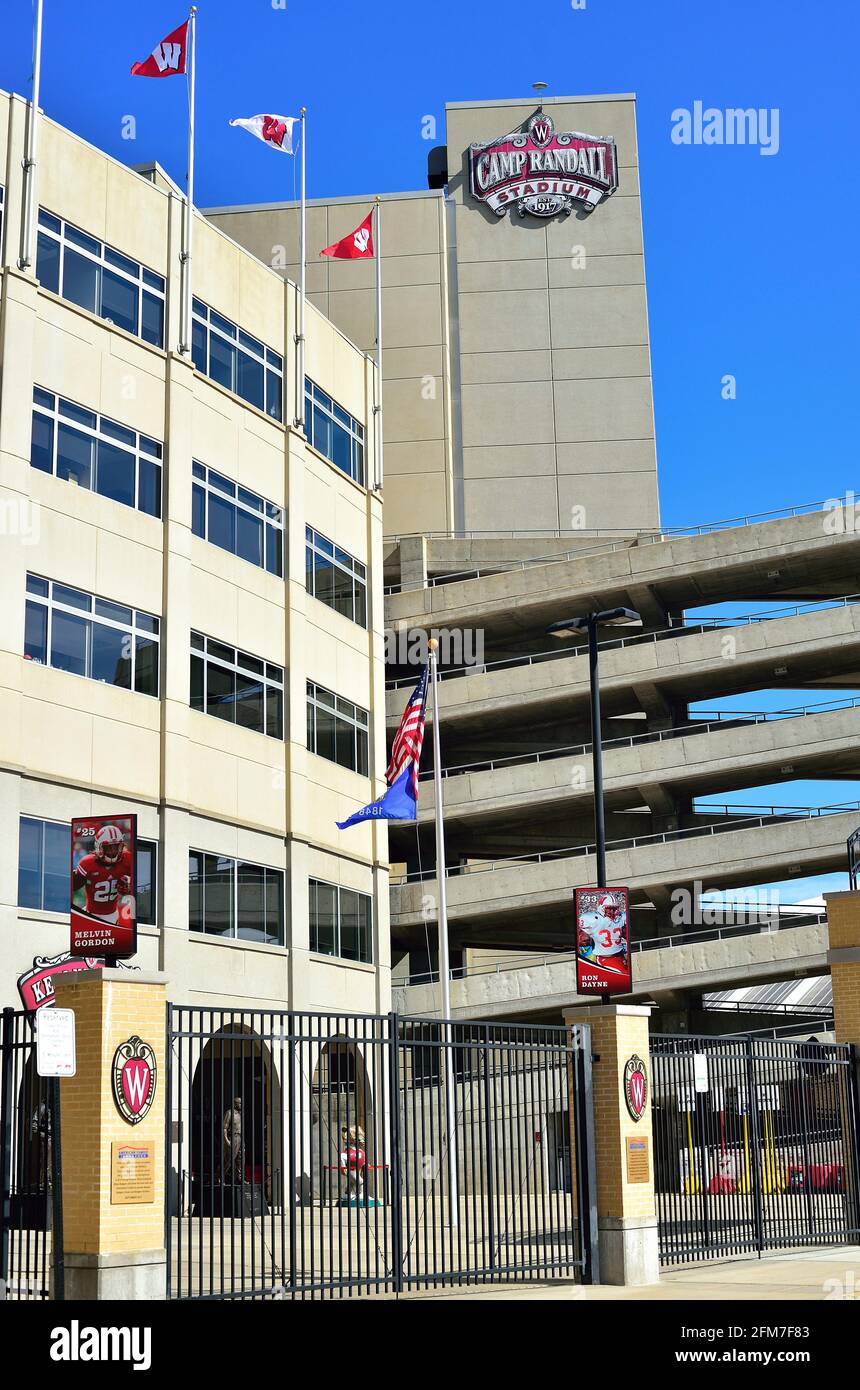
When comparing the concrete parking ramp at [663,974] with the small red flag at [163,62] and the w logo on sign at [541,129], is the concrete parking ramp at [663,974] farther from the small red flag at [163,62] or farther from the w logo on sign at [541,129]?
the w logo on sign at [541,129]

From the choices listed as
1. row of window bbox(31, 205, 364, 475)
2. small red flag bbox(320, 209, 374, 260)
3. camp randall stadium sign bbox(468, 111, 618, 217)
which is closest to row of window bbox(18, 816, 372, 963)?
row of window bbox(31, 205, 364, 475)

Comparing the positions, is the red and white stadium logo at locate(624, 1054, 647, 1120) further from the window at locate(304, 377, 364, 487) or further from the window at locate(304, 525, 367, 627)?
the window at locate(304, 377, 364, 487)

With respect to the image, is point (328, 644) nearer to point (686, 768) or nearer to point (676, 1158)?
point (686, 768)

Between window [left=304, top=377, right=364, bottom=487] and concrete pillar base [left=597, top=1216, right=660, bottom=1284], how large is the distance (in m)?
26.8

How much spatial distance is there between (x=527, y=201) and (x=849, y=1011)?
4556 cm

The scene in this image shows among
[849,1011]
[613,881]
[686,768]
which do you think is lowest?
[849,1011]

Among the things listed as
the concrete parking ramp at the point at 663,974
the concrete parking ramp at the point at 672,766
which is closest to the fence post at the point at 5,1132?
the concrete parking ramp at the point at 663,974

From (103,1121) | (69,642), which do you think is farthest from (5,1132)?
(69,642)

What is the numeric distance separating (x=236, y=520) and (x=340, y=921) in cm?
1040

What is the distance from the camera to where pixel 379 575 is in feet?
147

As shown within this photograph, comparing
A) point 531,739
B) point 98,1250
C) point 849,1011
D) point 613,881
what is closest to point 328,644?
point 613,881

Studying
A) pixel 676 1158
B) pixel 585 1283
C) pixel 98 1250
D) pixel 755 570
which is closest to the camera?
pixel 98 1250

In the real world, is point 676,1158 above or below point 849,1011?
below

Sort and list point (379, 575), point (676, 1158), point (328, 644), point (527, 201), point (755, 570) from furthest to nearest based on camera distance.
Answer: point (527, 201), point (755, 570), point (379, 575), point (328, 644), point (676, 1158)
